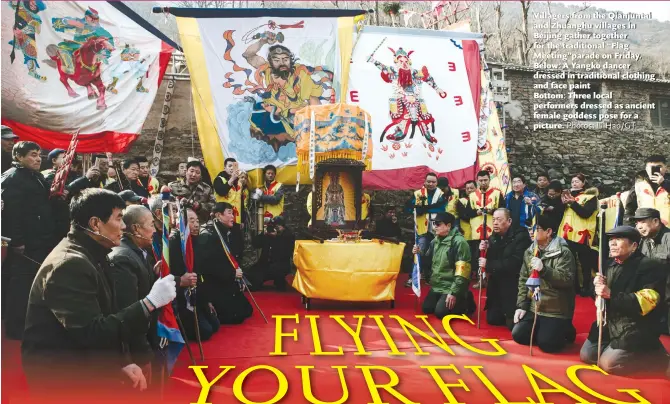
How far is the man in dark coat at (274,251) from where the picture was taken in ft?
22.7

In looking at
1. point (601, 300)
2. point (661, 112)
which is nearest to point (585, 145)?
point (661, 112)

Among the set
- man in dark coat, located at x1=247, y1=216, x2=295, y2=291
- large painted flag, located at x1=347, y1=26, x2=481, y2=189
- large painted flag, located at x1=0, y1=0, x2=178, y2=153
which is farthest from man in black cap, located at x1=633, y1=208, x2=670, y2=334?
large painted flag, located at x1=0, y1=0, x2=178, y2=153

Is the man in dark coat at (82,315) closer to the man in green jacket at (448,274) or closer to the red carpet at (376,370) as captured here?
the red carpet at (376,370)

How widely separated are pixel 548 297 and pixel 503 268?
80 cm

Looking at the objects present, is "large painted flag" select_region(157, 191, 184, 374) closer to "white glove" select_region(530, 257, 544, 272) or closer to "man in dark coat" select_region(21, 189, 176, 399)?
"man in dark coat" select_region(21, 189, 176, 399)

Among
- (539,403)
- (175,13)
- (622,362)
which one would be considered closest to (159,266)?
(539,403)

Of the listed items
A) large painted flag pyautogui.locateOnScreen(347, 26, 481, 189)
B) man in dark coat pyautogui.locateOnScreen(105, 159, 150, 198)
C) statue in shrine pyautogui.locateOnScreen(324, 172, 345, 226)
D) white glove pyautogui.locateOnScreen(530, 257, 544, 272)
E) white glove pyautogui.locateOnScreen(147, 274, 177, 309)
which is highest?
large painted flag pyautogui.locateOnScreen(347, 26, 481, 189)

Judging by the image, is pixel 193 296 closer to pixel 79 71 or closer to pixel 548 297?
pixel 548 297

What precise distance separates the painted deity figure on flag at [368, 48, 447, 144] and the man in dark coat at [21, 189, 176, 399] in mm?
6389

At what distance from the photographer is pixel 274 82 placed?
304 inches

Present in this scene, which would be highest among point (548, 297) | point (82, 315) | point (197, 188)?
point (197, 188)

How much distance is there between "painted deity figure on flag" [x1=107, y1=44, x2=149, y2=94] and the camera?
6844mm

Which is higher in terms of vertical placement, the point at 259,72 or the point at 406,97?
the point at 259,72

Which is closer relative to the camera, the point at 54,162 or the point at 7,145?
the point at 7,145
